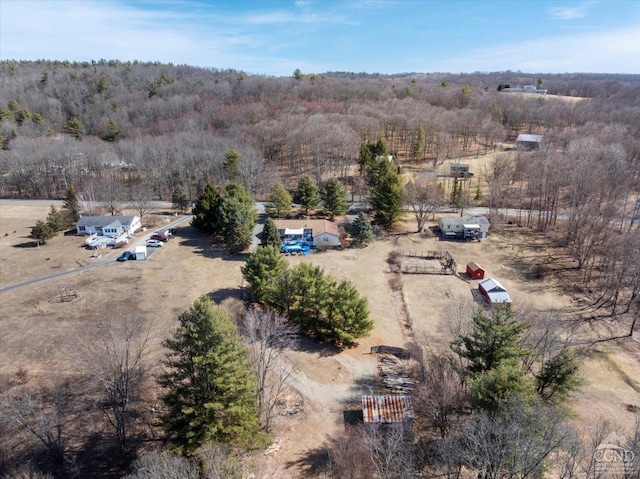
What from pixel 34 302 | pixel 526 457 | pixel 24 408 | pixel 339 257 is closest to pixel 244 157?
pixel 339 257

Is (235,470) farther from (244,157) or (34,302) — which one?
(244,157)

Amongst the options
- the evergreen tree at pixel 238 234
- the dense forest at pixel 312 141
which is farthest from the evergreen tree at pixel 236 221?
the dense forest at pixel 312 141

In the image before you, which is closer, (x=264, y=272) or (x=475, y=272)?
(x=264, y=272)

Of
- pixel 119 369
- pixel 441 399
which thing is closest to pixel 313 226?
pixel 119 369

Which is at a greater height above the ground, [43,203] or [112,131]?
[112,131]

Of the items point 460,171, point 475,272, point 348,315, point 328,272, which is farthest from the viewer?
point 460,171

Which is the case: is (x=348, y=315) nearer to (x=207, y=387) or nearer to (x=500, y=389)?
(x=207, y=387)

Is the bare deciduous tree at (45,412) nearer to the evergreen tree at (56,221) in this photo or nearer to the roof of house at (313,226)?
the roof of house at (313,226)
